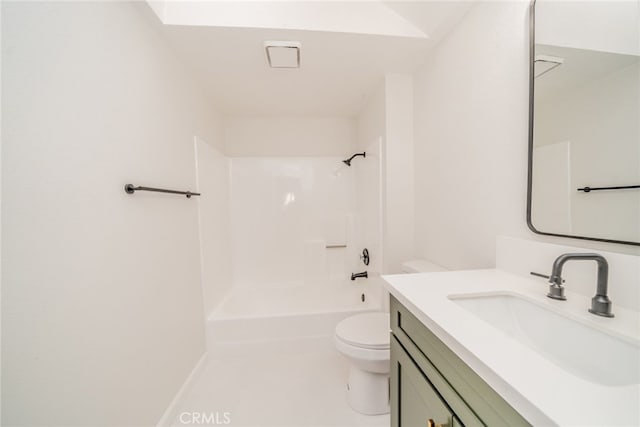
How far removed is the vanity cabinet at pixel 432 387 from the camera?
1.47 feet

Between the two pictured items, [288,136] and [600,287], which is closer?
[600,287]

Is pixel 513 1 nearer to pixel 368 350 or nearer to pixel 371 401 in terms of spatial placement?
pixel 368 350

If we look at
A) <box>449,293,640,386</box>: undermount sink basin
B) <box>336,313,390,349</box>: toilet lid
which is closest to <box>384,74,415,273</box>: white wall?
<box>336,313,390,349</box>: toilet lid

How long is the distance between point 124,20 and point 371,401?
222 cm

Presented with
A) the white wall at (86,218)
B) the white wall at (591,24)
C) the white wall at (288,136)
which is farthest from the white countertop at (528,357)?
the white wall at (288,136)

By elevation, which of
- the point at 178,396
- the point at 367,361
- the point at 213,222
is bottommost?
the point at 178,396

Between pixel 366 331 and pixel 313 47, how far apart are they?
170 cm

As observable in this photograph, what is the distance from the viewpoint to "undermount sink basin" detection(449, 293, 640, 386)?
50 cm

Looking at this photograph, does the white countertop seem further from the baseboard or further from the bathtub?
the baseboard

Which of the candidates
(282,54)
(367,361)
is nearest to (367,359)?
(367,361)

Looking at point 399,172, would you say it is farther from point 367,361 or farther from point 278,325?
point 278,325

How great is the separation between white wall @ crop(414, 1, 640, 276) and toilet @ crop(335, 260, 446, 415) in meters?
0.32

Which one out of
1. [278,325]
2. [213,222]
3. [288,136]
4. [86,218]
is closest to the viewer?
[86,218]

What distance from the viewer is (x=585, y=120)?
27.0 inches
